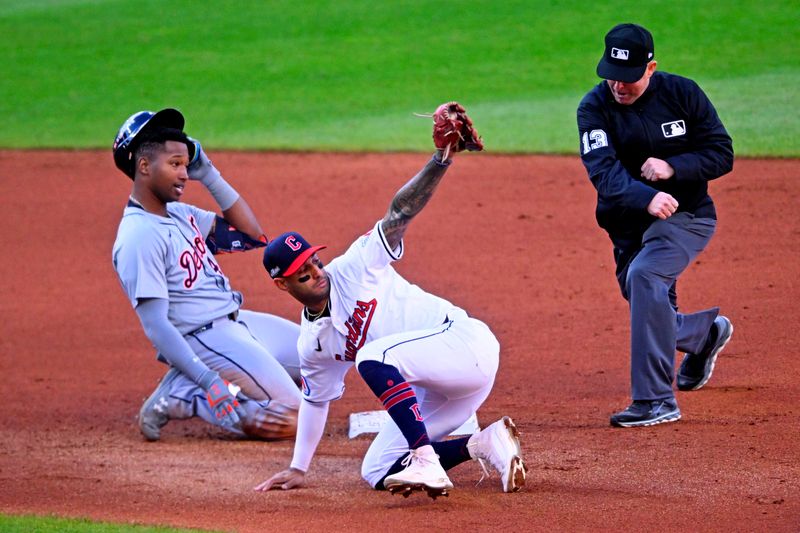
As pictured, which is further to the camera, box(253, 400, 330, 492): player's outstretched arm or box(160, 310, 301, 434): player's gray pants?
box(160, 310, 301, 434): player's gray pants

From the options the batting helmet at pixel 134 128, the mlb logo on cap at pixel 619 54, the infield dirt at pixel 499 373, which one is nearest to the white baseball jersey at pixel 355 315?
the infield dirt at pixel 499 373

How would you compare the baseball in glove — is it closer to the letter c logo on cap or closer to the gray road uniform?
the letter c logo on cap

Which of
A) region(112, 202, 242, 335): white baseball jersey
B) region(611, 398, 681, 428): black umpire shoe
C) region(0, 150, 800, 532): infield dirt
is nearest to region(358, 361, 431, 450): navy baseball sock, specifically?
region(0, 150, 800, 532): infield dirt

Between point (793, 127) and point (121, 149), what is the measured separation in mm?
8002

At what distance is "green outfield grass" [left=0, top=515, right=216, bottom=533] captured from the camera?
4637mm

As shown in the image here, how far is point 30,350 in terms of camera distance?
8289 millimetres

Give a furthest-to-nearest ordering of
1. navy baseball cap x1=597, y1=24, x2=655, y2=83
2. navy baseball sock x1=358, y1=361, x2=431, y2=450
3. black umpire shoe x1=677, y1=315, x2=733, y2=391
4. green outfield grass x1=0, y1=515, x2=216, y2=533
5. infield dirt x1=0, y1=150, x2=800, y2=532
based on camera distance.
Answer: black umpire shoe x1=677, y1=315, x2=733, y2=391 < navy baseball cap x1=597, y1=24, x2=655, y2=83 < infield dirt x1=0, y1=150, x2=800, y2=532 < navy baseball sock x1=358, y1=361, x2=431, y2=450 < green outfield grass x1=0, y1=515, x2=216, y2=533

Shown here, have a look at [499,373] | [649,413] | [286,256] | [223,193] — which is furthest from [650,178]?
[223,193]

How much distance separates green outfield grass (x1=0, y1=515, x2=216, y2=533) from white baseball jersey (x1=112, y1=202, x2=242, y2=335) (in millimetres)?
1654

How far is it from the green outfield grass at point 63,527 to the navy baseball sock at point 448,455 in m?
0.99

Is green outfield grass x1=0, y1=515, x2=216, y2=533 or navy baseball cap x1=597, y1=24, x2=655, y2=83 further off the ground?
navy baseball cap x1=597, y1=24, x2=655, y2=83

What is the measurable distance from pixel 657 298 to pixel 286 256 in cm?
187

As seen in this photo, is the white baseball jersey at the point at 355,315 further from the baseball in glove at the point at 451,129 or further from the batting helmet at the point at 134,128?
the batting helmet at the point at 134,128

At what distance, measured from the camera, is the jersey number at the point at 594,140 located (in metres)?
5.79
